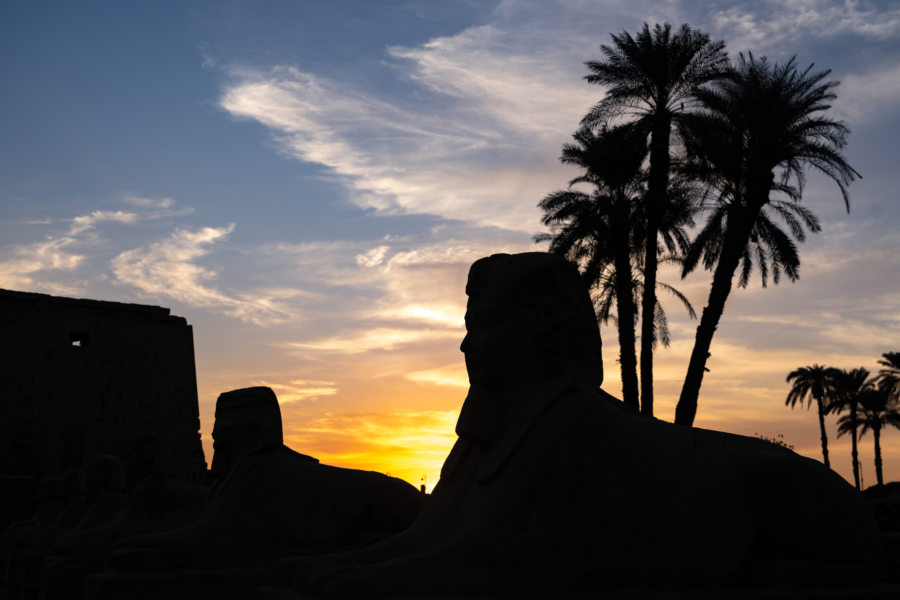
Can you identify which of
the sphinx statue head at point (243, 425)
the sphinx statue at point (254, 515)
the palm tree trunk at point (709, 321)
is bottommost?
the sphinx statue at point (254, 515)

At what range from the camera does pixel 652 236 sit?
15.4 meters

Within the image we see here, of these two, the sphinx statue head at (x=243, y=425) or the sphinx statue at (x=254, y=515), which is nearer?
the sphinx statue at (x=254, y=515)

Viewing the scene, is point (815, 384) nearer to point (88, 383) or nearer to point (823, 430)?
point (823, 430)

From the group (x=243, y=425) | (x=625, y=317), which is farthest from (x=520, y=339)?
(x=625, y=317)

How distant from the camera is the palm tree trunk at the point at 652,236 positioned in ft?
49.8

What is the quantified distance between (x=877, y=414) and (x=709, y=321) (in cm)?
2278

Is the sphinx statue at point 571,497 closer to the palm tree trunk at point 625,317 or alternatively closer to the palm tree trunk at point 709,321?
the palm tree trunk at point 709,321

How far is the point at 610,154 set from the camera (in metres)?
15.7

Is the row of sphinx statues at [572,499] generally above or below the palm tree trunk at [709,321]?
below

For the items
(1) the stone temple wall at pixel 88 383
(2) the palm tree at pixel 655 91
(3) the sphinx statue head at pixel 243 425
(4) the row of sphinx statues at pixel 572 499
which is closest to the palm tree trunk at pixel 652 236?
(2) the palm tree at pixel 655 91

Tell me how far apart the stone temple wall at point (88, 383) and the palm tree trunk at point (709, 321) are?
489 inches

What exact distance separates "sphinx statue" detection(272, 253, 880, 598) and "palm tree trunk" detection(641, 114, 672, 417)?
468 inches

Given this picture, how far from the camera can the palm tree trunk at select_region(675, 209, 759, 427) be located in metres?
14.0

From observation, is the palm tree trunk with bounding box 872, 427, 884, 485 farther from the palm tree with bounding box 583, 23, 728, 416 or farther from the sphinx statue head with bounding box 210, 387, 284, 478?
the sphinx statue head with bounding box 210, 387, 284, 478
